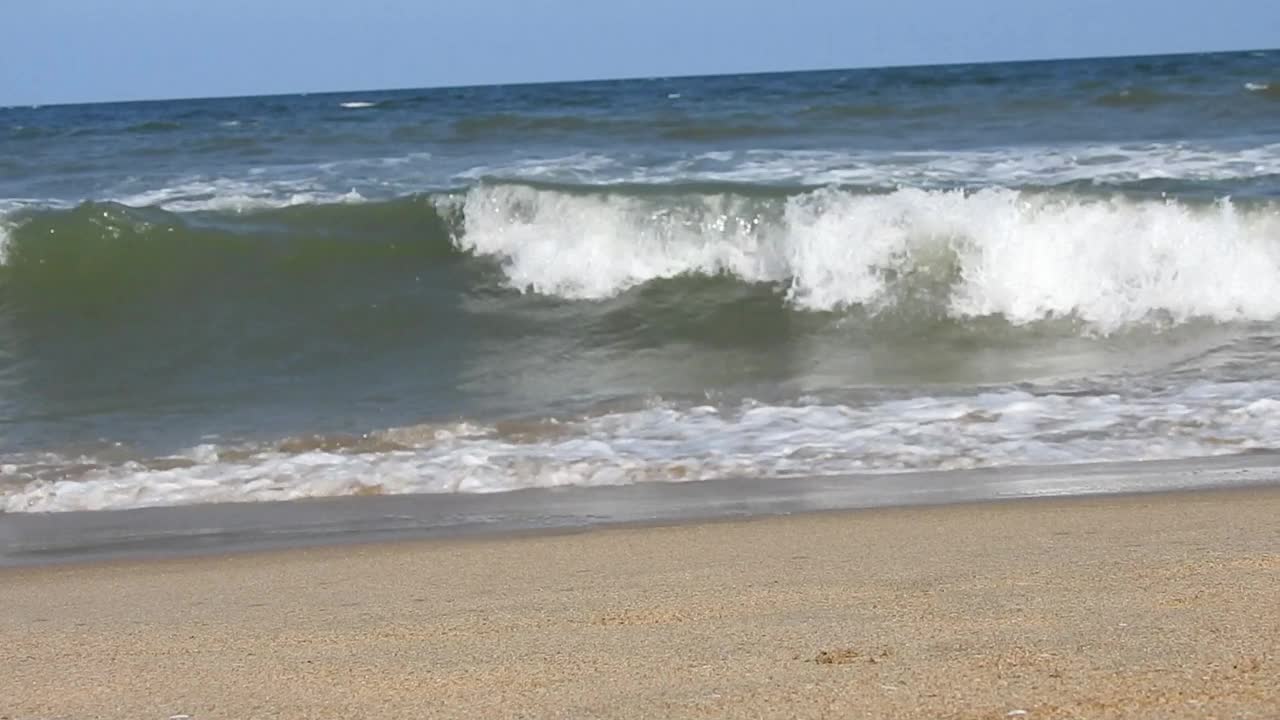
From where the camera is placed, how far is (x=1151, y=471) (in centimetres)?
486

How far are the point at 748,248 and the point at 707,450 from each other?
479cm

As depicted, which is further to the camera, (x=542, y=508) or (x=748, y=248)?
(x=748, y=248)

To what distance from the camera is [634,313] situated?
9.28 m

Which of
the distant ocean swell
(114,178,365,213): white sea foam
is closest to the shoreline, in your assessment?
the distant ocean swell

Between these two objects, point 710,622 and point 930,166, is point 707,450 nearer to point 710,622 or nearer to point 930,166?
point 710,622

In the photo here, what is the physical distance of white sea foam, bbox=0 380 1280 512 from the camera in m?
5.16

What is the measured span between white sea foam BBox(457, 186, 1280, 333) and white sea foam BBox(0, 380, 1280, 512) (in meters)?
2.71

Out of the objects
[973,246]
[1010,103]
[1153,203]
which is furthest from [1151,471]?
[1010,103]

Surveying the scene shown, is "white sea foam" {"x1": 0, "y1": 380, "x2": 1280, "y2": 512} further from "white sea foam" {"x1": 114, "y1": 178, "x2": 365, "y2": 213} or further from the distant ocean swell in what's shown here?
"white sea foam" {"x1": 114, "y1": 178, "x2": 365, "y2": 213}

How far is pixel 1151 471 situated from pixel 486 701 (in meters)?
3.03

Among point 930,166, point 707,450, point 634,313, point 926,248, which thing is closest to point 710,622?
point 707,450

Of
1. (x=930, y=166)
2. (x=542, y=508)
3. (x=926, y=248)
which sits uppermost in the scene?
(x=930, y=166)

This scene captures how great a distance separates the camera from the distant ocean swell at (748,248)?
902 centimetres

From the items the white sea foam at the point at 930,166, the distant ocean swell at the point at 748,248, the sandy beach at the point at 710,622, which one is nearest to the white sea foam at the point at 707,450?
the sandy beach at the point at 710,622
